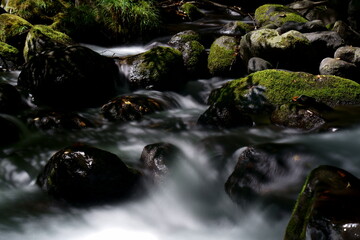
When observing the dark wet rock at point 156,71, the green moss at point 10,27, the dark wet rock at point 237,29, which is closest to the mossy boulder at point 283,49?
the dark wet rock at point 156,71

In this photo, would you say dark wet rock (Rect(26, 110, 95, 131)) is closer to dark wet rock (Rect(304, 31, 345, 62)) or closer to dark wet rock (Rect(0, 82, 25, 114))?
dark wet rock (Rect(0, 82, 25, 114))

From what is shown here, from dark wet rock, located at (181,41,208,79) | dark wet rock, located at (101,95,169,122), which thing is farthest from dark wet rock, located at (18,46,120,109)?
dark wet rock, located at (181,41,208,79)

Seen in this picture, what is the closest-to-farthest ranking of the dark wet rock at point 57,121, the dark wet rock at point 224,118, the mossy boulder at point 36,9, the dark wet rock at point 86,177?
1. the dark wet rock at point 86,177
2. the dark wet rock at point 224,118
3. the dark wet rock at point 57,121
4. the mossy boulder at point 36,9

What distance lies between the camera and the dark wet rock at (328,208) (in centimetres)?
196

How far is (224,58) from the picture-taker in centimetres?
817

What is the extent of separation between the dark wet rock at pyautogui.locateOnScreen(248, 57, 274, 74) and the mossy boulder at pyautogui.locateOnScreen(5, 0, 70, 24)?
23.1 ft

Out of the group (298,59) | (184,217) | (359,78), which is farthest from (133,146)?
(359,78)

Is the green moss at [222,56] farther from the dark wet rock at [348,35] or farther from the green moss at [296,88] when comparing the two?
the dark wet rock at [348,35]

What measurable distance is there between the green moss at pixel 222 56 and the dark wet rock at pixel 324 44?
1.78 metres

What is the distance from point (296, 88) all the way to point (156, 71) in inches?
119

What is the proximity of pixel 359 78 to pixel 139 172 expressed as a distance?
201 inches

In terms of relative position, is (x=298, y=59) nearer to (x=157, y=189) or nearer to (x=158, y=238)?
(x=157, y=189)

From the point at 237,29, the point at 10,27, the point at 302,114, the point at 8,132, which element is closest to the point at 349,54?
the point at 302,114

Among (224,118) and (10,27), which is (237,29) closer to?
(224,118)
